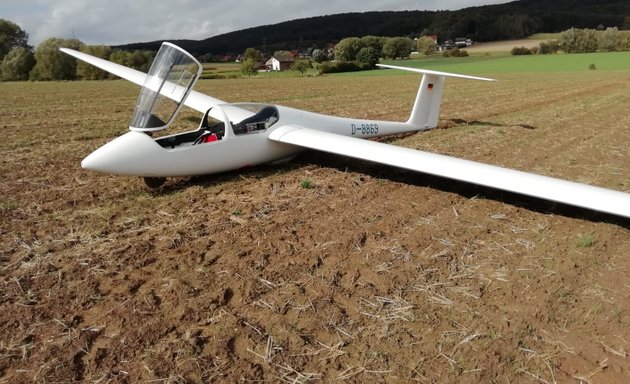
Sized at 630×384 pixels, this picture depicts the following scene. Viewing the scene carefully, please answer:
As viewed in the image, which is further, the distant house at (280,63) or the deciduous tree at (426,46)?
the deciduous tree at (426,46)

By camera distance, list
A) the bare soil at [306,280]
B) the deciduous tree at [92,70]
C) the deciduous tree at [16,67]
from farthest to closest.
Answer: the deciduous tree at [16,67]
the deciduous tree at [92,70]
the bare soil at [306,280]

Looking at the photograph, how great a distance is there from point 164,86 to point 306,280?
3993mm

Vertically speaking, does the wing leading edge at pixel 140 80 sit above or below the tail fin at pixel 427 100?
above

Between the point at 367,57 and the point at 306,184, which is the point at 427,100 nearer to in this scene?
the point at 306,184

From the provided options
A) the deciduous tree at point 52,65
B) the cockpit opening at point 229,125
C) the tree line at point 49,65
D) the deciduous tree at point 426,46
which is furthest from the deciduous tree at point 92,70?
the deciduous tree at point 426,46

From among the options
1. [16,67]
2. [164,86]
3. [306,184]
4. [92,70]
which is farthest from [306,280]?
[16,67]

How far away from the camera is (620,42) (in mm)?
73750

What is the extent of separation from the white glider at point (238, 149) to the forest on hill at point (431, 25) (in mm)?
83417

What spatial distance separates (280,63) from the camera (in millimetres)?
85625

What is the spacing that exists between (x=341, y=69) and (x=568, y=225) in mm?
61957

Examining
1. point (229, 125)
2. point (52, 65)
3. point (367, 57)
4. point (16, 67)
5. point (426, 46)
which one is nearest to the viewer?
point (229, 125)

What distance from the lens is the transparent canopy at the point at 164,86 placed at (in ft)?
21.6

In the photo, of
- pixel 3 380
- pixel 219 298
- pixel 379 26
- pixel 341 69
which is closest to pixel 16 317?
pixel 3 380

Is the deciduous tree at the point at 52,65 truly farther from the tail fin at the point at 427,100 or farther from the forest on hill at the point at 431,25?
the tail fin at the point at 427,100
